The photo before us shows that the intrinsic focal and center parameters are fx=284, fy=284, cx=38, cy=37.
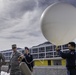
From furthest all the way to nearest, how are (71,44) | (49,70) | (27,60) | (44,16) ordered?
(49,70) < (27,60) < (71,44) < (44,16)

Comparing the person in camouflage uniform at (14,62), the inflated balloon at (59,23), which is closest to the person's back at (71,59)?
the inflated balloon at (59,23)

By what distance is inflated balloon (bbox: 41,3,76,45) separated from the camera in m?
5.28

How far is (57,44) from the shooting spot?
18.3ft

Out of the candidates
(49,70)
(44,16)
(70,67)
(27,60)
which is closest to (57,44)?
(44,16)

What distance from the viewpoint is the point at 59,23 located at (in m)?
5.34

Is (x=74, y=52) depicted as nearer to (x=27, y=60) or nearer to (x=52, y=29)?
(x=52, y=29)

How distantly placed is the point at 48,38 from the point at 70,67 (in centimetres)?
134

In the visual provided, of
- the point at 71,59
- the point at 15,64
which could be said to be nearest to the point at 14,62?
the point at 15,64

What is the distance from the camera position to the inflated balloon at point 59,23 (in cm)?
528

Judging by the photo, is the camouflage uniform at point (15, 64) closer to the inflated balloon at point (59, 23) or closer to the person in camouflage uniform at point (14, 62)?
the person in camouflage uniform at point (14, 62)

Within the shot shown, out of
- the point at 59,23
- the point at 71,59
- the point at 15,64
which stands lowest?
the point at 15,64

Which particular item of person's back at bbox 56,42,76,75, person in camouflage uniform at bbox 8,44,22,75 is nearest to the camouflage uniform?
person in camouflage uniform at bbox 8,44,22,75

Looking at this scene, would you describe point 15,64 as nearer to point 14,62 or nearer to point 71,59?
point 14,62

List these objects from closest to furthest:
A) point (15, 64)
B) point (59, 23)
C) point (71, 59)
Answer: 1. point (59, 23)
2. point (71, 59)
3. point (15, 64)
